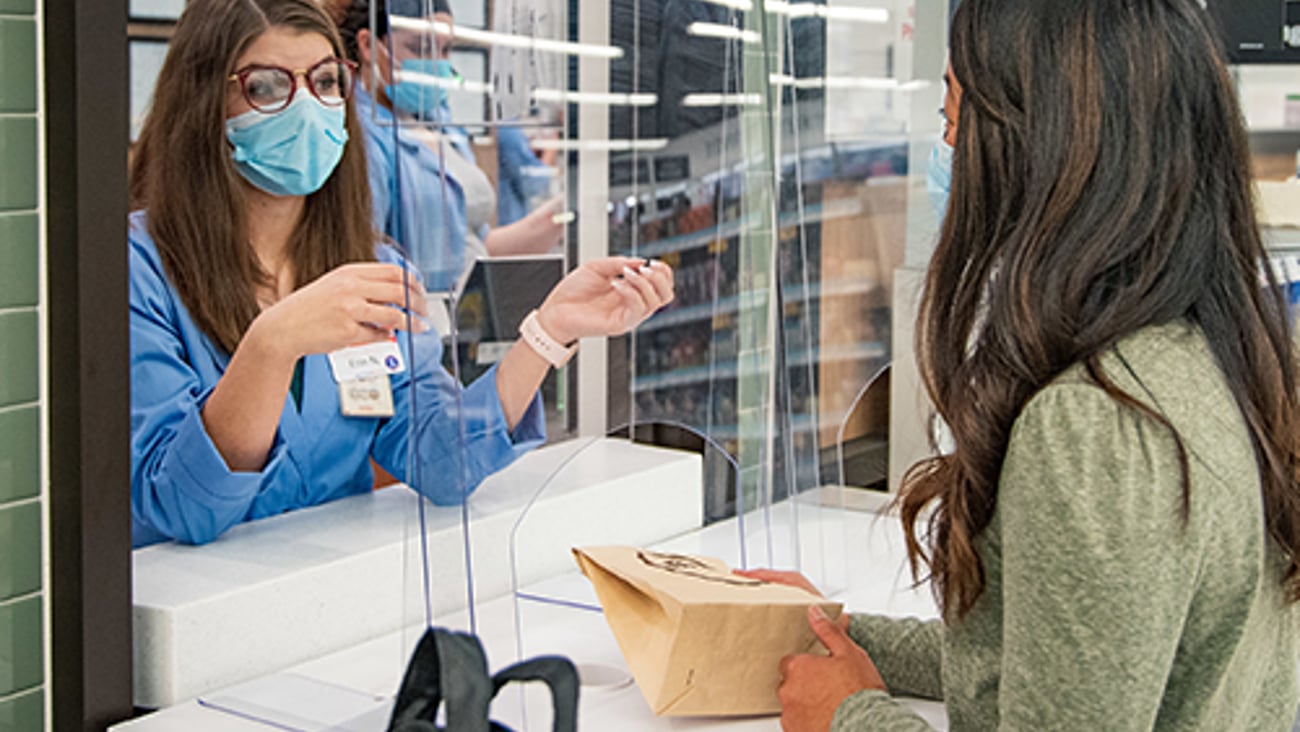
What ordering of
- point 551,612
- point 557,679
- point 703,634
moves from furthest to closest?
point 551,612
point 703,634
point 557,679

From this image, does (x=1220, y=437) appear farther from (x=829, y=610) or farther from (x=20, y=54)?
(x=20, y=54)

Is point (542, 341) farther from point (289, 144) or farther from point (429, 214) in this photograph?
point (289, 144)

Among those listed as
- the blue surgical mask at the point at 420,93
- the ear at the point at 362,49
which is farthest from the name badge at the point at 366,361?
the blue surgical mask at the point at 420,93

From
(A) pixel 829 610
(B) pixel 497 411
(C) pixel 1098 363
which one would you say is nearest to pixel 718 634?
(A) pixel 829 610

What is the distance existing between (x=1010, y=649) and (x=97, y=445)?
91 cm

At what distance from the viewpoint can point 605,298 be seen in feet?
4.92

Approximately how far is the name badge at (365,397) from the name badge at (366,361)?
0.01 metres

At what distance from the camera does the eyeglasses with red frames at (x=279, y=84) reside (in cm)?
218

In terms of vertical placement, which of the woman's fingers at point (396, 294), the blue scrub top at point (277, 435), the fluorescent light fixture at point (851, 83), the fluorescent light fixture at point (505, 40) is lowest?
the blue scrub top at point (277, 435)

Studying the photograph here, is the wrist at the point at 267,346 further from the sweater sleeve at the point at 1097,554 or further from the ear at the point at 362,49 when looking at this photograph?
the sweater sleeve at the point at 1097,554

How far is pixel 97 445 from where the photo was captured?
1.37 m

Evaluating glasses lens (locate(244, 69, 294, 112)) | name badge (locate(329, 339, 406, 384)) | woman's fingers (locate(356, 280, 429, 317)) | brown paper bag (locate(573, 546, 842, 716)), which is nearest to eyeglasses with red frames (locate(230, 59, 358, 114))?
glasses lens (locate(244, 69, 294, 112))

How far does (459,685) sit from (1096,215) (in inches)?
24.1

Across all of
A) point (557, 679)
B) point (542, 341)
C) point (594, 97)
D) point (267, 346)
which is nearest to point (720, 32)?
point (594, 97)
